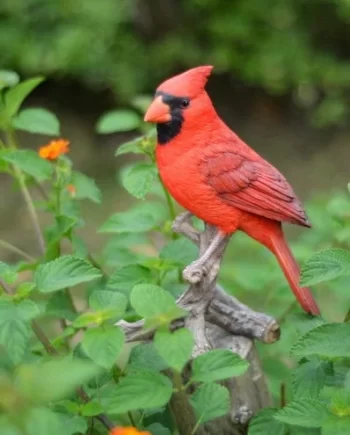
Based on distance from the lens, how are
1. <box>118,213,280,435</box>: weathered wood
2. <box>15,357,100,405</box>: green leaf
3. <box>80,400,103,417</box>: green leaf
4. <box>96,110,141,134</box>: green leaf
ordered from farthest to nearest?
1. <box>96,110,141,134</box>: green leaf
2. <box>118,213,280,435</box>: weathered wood
3. <box>80,400,103,417</box>: green leaf
4. <box>15,357,100,405</box>: green leaf

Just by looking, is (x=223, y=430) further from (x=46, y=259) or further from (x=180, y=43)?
(x=180, y=43)

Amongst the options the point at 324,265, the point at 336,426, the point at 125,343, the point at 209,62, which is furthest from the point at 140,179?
the point at 209,62

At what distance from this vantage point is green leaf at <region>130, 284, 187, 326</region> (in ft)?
4.71

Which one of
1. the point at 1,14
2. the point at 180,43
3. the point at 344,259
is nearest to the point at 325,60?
→ the point at 180,43

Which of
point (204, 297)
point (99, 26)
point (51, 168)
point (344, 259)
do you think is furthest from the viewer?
point (99, 26)

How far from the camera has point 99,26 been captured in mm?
5223

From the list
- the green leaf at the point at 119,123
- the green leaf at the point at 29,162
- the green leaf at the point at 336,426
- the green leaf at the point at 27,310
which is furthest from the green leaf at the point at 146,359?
the green leaf at the point at 119,123

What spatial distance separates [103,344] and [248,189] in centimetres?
50

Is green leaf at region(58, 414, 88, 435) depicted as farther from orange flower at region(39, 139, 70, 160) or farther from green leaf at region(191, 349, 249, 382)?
orange flower at region(39, 139, 70, 160)

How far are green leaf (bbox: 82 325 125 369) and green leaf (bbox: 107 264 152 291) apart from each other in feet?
1.05

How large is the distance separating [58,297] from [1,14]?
12.1 ft

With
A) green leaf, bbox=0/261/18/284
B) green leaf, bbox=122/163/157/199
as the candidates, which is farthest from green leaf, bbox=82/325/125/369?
green leaf, bbox=122/163/157/199

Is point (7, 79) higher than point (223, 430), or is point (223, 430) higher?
point (7, 79)

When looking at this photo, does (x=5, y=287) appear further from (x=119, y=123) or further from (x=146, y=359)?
(x=119, y=123)
